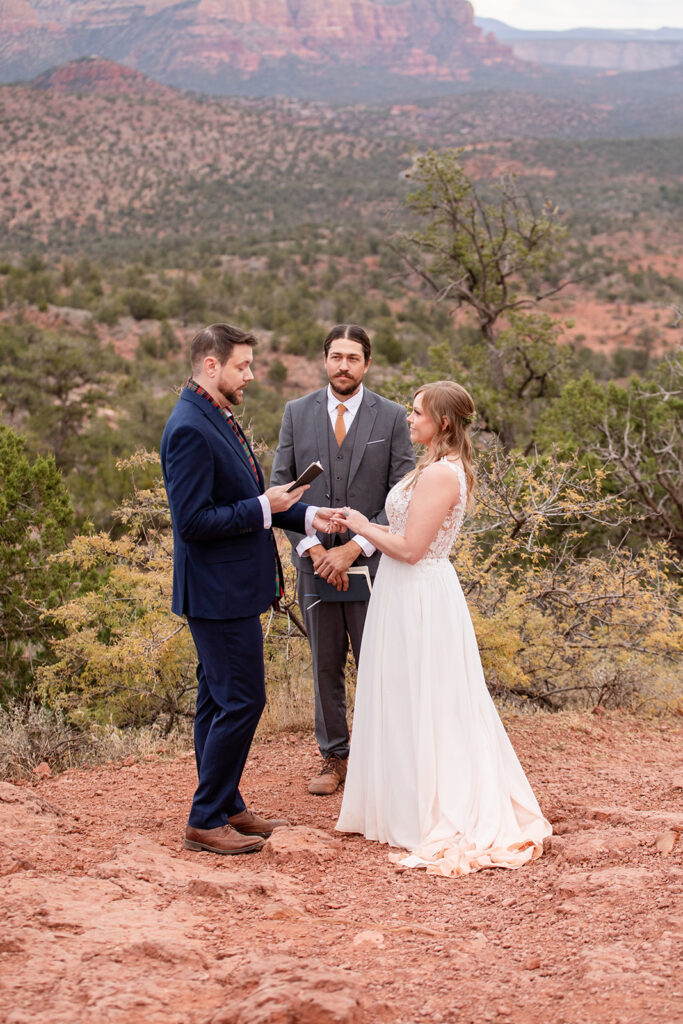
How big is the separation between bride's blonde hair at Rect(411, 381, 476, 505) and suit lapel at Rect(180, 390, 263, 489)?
0.75 m

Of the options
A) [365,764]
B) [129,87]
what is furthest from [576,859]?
[129,87]

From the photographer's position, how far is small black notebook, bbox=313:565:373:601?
4.72m

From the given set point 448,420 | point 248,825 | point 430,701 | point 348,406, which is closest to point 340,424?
point 348,406

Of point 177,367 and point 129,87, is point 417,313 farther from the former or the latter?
point 129,87

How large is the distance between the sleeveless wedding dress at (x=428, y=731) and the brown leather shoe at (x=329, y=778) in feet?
2.08

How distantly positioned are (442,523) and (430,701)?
76 cm

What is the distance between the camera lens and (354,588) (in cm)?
473

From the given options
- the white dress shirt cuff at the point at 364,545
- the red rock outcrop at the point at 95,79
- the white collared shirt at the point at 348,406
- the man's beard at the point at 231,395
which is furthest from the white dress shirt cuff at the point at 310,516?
the red rock outcrop at the point at 95,79

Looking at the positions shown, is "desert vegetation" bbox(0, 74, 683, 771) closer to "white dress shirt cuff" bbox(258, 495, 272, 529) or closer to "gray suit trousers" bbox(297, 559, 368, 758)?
"gray suit trousers" bbox(297, 559, 368, 758)

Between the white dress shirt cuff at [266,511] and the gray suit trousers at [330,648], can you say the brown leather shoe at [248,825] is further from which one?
the white dress shirt cuff at [266,511]

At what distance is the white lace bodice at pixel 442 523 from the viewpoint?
4.16 meters

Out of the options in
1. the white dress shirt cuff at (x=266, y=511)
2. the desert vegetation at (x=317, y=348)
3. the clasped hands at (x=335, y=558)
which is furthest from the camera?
the desert vegetation at (x=317, y=348)

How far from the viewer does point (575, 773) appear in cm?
515

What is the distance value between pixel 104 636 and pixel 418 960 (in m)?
4.56
